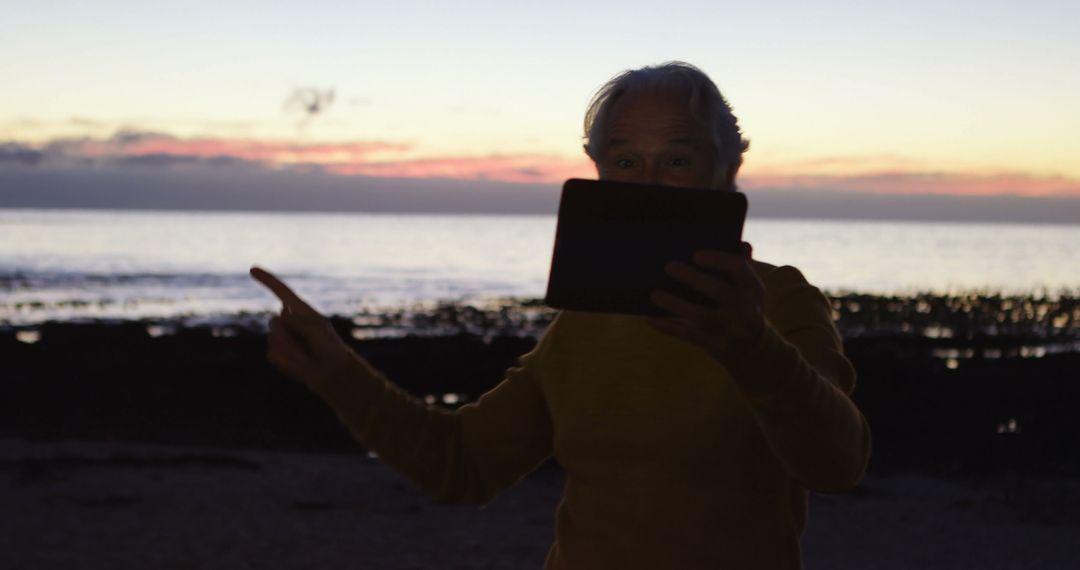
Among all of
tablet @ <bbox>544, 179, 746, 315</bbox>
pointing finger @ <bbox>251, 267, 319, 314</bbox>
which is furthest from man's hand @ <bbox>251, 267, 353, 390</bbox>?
tablet @ <bbox>544, 179, 746, 315</bbox>

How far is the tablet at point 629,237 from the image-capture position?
67.6 inches

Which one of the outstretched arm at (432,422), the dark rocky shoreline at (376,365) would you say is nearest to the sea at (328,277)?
the dark rocky shoreline at (376,365)

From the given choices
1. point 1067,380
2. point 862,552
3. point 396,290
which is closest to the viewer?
point 862,552

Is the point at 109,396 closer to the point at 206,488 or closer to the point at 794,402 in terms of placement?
the point at 206,488

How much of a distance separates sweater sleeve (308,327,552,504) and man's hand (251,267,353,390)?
2.1 inches

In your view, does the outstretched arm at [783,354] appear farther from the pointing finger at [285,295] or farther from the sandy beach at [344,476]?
the sandy beach at [344,476]

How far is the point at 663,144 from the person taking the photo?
212cm

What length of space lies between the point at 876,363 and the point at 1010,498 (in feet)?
30.1

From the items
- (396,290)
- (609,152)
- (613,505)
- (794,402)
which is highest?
(609,152)

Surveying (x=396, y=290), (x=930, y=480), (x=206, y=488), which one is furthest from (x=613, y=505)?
(x=396, y=290)

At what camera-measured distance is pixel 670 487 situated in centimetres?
211

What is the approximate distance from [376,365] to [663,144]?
68.8 feet

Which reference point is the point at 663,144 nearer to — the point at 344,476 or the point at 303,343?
the point at 303,343

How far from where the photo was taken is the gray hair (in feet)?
7.03
